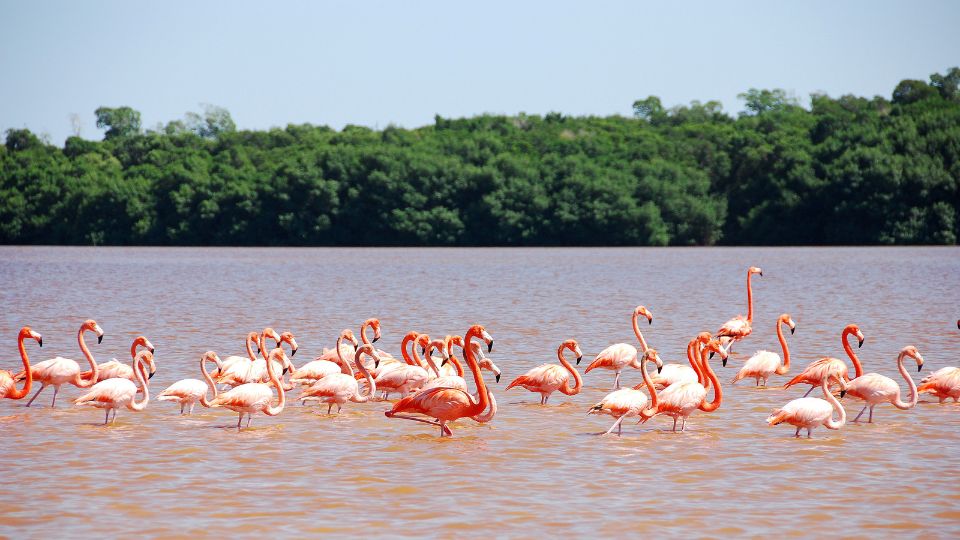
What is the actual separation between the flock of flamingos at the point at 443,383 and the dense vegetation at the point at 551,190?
72.5 m

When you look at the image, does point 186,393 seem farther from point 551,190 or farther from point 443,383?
point 551,190

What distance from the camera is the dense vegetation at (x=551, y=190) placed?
86.6m

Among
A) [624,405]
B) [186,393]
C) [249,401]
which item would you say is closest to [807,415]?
[624,405]

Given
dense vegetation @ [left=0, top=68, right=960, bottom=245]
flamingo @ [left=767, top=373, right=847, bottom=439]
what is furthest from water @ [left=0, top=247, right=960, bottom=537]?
dense vegetation @ [left=0, top=68, right=960, bottom=245]

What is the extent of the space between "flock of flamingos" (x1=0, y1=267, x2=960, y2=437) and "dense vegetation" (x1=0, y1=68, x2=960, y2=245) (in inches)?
2853

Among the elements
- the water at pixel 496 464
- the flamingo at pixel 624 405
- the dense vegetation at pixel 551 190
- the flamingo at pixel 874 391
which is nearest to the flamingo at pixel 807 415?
the water at pixel 496 464

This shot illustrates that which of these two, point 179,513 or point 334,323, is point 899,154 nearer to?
point 334,323

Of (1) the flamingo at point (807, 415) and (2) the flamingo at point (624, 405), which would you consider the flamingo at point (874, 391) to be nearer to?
(1) the flamingo at point (807, 415)

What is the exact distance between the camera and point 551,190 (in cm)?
9894

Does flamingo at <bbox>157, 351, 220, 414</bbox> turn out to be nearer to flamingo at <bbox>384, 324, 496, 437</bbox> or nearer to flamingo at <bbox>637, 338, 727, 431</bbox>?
flamingo at <bbox>384, 324, 496, 437</bbox>

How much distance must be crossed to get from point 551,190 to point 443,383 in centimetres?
8546

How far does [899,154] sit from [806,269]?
37.5 meters

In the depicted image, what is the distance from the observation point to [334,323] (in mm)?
26375

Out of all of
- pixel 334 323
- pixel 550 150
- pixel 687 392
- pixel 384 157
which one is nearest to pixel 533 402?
pixel 687 392
